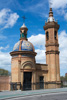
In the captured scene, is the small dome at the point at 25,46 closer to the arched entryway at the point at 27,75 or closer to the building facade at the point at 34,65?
the building facade at the point at 34,65

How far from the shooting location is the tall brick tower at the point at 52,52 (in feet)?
116

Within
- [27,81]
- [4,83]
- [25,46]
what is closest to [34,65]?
[27,81]

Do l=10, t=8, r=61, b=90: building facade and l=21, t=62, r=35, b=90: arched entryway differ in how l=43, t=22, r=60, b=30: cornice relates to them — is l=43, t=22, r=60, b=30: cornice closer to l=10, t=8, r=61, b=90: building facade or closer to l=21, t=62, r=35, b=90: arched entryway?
l=10, t=8, r=61, b=90: building facade

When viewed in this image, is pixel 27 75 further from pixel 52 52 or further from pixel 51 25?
pixel 51 25

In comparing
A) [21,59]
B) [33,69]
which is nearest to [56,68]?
[33,69]

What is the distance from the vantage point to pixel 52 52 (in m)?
36.4

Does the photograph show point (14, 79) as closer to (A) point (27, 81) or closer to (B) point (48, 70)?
(A) point (27, 81)

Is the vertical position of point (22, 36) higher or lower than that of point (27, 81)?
higher

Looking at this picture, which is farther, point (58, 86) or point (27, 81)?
point (58, 86)

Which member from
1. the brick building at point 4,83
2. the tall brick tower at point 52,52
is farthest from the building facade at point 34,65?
the brick building at point 4,83

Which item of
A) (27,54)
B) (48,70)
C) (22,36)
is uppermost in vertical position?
(22,36)

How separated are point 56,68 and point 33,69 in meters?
6.76

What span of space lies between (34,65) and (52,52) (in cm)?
636

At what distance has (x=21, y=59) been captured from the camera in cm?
3178
